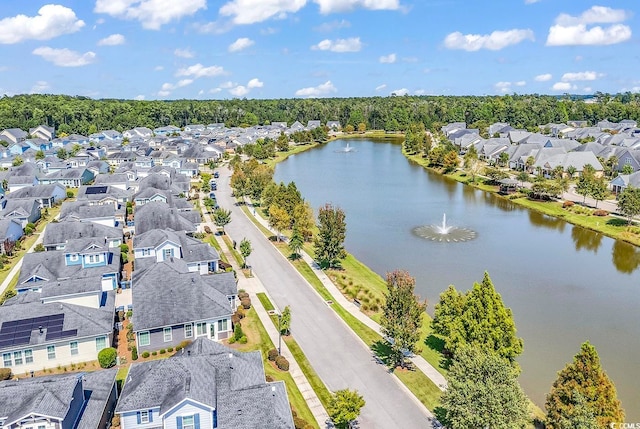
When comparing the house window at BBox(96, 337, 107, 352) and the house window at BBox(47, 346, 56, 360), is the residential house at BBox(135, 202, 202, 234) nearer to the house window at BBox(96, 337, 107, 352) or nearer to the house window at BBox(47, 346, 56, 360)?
the house window at BBox(96, 337, 107, 352)

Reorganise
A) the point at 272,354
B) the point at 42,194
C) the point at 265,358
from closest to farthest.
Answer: the point at 272,354 → the point at 265,358 → the point at 42,194

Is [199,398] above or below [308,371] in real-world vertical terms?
above

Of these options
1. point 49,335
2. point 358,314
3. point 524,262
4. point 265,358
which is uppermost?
point 49,335

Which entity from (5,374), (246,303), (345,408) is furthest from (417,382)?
(5,374)

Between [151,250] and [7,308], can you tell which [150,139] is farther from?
[7,308]

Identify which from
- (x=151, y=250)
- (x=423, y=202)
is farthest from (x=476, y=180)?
(x=151, y=250)

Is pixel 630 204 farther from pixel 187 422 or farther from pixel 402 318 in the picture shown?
pixel 187 422
